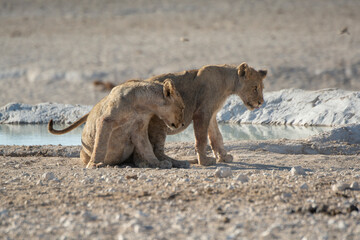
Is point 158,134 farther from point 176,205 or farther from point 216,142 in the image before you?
point 176,205

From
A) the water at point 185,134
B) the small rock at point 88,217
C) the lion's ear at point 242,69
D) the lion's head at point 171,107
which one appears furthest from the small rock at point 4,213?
the water at point 185,134

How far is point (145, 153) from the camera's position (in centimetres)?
817

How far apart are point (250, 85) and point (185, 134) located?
487 cm

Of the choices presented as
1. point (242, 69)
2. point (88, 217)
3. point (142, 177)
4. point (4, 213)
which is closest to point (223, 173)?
point (142, 177)

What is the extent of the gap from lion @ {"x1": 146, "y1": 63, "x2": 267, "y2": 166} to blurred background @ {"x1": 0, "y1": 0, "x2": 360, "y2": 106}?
1109 centimetres

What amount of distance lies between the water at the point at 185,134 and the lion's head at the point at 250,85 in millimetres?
3156

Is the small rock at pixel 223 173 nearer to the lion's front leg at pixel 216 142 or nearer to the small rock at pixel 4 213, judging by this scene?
the small rock at pixel 4 213

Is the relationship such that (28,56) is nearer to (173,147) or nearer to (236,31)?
(236,31)

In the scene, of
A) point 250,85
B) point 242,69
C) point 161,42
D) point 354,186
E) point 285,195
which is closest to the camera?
point 285,195

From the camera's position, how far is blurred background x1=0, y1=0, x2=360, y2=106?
74.8ft

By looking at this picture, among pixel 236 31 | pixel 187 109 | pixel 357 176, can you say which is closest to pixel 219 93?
pixel 187 109

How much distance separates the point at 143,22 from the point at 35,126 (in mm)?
24563

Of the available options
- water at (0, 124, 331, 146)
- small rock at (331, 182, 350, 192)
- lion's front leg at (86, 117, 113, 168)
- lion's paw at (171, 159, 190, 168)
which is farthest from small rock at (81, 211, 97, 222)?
water at (0, 124, 331, 146)

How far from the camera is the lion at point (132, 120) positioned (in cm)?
793
